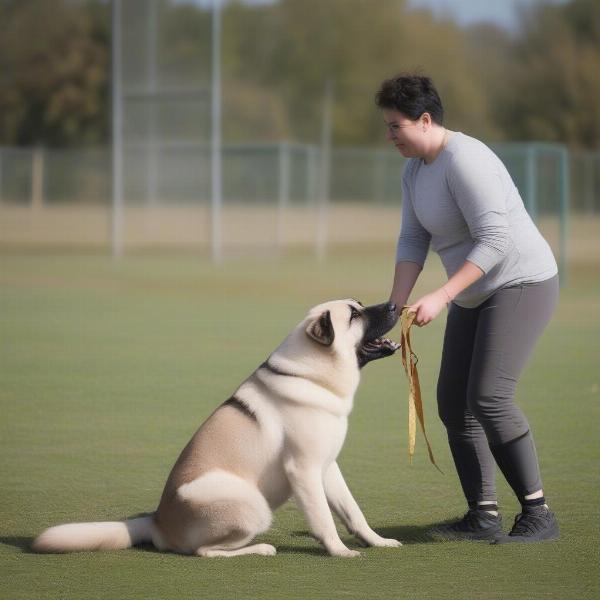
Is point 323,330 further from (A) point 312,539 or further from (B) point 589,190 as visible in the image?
(B) point 589,190

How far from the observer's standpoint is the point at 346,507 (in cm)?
537

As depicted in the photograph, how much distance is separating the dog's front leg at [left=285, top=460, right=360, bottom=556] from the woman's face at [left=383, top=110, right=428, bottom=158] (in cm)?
145

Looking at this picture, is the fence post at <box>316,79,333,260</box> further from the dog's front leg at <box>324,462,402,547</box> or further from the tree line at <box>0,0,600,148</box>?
the dog's front leg at <box>324,462,402,547</box>

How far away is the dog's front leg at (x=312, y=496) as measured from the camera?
5023mm

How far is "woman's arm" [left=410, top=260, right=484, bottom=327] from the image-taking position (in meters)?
5.12

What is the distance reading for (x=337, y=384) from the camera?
5.13 m

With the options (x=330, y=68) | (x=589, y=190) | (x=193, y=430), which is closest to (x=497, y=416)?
(x=193, y=430)

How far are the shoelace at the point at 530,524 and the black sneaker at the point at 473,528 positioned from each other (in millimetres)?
140

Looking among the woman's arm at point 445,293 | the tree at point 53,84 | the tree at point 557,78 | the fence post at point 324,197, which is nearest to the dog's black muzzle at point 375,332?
the woman's arm at point 445,293

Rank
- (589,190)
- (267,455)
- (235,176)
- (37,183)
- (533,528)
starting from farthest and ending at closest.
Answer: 1. (589,190)
2. (37,183)
3. (235,176)
4. (533,528)
5. (267,455)

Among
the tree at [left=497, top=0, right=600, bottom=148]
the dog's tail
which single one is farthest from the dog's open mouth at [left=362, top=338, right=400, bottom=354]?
the tree at [left=497, top=0, right=600, bottom=148]

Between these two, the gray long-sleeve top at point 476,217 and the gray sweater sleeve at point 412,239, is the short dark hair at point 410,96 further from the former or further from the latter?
the gray sweater sleeve at point 412,239

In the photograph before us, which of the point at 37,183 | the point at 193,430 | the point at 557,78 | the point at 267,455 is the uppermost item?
the point at 557,78

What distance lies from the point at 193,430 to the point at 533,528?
3312 millimetres
